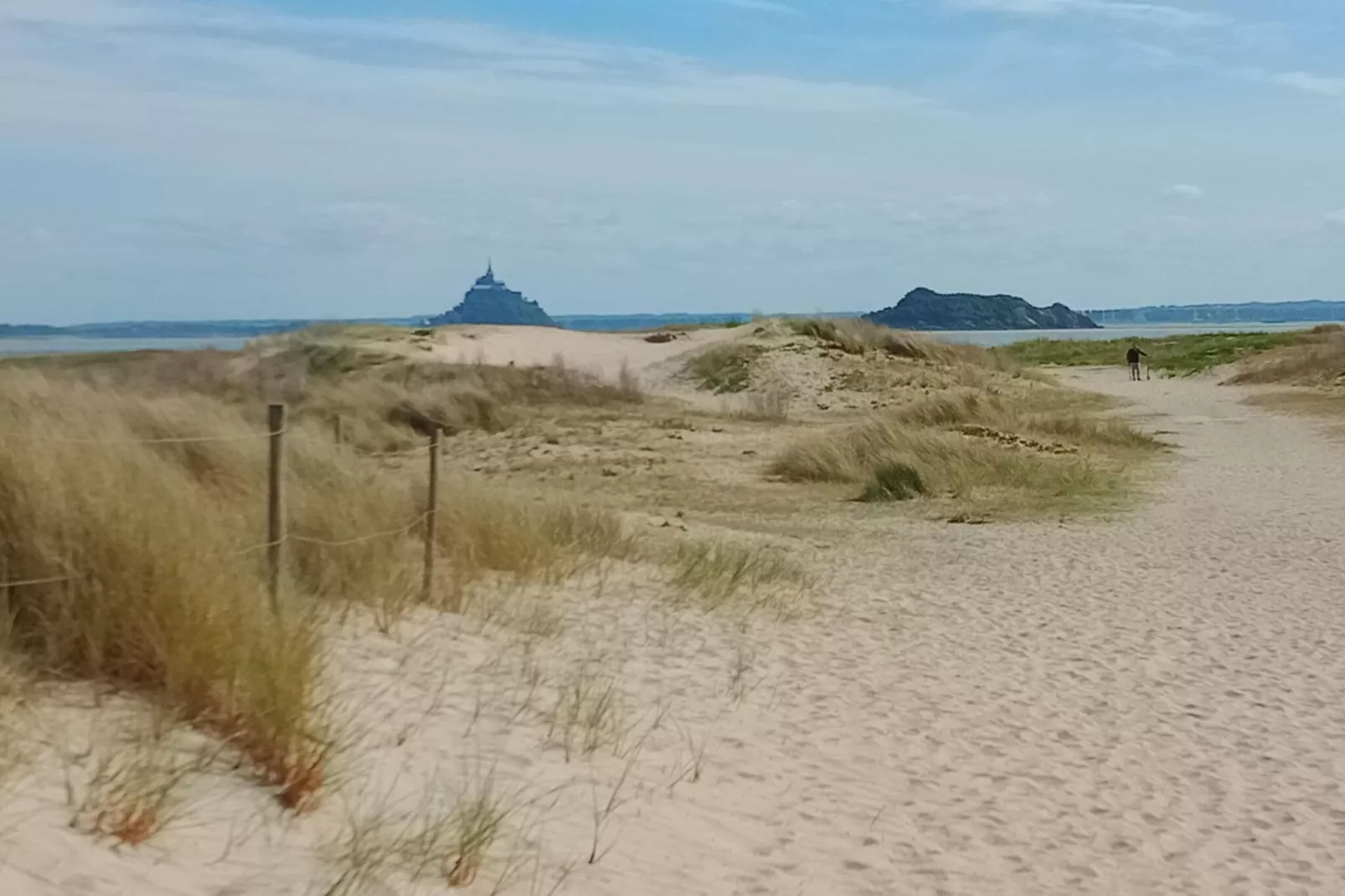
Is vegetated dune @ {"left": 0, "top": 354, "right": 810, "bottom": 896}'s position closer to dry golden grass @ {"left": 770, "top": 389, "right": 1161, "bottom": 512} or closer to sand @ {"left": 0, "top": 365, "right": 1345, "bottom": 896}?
sand @ {"left": 0, "top": 365, "right": 1345, "bottom": 896}

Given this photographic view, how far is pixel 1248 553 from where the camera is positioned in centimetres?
1484

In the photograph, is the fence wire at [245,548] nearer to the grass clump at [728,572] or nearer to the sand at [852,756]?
the sand at [852,756]

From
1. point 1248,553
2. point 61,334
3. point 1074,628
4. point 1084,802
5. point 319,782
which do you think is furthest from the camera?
point 61,334

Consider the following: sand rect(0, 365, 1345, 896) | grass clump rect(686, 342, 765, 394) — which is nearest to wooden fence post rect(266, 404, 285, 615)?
sand rect(0, 365, 1345, 896)

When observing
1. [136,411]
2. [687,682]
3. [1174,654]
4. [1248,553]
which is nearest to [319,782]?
[687,682]

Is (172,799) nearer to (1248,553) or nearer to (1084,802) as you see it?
(1084,802)

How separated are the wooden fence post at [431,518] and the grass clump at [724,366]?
26.4 m

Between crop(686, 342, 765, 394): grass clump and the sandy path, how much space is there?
874 inches

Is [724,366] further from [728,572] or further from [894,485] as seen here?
[728,572]

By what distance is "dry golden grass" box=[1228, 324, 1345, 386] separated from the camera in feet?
150

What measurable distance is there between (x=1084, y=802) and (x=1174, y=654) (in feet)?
11.8

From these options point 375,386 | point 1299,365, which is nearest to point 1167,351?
point 1299,365

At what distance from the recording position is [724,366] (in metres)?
38.8

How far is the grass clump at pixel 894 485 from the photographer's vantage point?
19.2 metres
